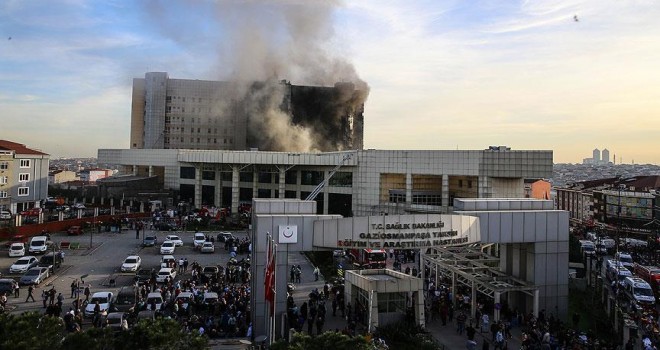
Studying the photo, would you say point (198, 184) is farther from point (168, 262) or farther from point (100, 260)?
point (168, 262)

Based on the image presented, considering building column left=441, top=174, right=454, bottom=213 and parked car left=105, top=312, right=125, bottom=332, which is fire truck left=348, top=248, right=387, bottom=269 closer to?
parked car left=105, top=312, right=125, bottom=332

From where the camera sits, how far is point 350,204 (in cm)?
6400

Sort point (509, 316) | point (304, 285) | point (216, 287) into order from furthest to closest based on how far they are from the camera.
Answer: point (304, 285) < point (216, 287) < point (509, 316)

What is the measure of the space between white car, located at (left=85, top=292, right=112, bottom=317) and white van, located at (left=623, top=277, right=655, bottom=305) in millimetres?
28621

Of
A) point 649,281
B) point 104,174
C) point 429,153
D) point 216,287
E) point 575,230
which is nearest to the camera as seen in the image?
point 216,287

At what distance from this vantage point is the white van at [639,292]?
3080 centimetres

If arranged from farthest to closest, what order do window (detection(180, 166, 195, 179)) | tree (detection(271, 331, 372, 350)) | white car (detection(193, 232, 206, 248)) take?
window (detection(180, 166, 195, 179)) → white car (detection(193, 232, 206, 248)) → tree (detection(271, 331, 372, 350))

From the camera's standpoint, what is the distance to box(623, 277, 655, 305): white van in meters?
30.8

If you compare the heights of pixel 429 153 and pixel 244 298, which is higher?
pixel 429 153

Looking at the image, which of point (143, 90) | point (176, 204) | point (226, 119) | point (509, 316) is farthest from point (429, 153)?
point (143, 90)

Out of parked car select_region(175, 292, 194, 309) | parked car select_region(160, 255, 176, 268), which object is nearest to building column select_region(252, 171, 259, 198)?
parked car select_region(160, 255, 176, 268)

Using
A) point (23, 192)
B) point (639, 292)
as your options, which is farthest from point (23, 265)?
point (639, 292)

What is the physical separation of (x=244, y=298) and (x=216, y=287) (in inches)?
136

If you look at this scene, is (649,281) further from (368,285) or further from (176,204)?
(176,204)
